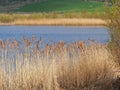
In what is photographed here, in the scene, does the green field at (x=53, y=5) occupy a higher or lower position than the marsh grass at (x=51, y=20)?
higher

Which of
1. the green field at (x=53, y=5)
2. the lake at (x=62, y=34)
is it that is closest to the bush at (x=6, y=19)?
the lake at (x=62, y=34)

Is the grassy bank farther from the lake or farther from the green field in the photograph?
the green field

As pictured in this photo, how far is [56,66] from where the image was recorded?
40.9 ft

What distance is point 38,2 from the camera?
89312 millimetres

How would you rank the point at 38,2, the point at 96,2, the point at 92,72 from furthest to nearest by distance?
the point at 38,2 → the point at 96,2 → the point at 92,72

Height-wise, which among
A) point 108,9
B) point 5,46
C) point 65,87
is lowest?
point 65,87

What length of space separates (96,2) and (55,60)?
67.7 metres

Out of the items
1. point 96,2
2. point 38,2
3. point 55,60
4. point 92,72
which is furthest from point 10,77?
point 38,2

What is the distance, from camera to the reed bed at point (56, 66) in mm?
11852

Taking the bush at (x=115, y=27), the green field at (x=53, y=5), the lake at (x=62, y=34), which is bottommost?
the lake at (x=62, y=34)

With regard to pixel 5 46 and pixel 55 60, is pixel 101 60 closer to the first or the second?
pixel 55 60

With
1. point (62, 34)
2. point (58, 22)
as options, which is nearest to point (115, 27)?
point (62, 34)

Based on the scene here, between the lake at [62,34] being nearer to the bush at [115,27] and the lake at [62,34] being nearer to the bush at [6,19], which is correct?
the bush at [6,19]

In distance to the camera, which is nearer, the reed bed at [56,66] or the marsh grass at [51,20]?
the reed bed at [56,66]
